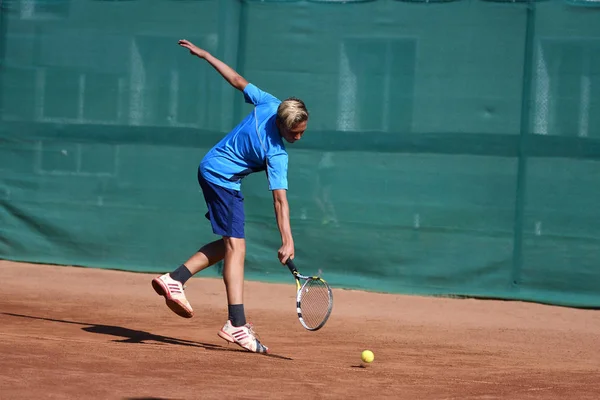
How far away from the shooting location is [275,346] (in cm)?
569

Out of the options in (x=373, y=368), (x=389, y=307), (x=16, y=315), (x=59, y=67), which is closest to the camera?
(x=373, y=368)

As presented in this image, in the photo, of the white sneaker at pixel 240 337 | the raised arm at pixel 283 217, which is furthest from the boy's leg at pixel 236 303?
the raised arm at pixel 283 217

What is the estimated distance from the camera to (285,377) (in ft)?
15.1

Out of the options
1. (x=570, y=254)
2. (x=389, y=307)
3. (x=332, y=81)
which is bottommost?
(x=389, y=307)

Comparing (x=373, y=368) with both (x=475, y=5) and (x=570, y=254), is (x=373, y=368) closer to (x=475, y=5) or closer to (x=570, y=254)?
(x=570, y=254)

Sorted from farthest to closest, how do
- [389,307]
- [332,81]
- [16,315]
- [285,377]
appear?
[332,81] → [389,307] → [16,315] → [285,377]

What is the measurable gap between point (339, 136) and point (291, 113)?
313cm

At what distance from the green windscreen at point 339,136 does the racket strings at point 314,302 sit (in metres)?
2.75

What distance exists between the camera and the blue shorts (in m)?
5.35

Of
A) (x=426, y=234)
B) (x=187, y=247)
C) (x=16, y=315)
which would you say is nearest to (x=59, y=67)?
(x=187, y=247)

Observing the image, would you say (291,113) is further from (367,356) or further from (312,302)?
(367,356)

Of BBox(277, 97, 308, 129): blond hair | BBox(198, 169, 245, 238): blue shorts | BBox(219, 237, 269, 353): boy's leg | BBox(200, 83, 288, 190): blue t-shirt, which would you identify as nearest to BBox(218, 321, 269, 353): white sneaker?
BBox(219, 237, 269, 353): boy's leg

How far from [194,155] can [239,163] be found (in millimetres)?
3075

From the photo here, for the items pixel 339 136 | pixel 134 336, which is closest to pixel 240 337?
pixel 134 336
